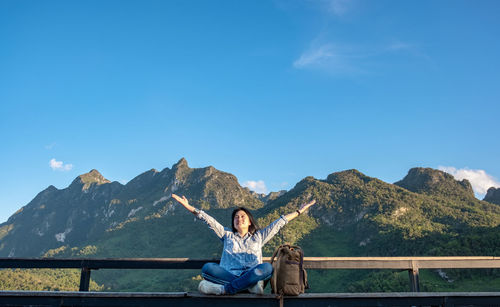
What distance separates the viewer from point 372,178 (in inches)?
3775

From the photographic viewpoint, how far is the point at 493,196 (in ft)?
327

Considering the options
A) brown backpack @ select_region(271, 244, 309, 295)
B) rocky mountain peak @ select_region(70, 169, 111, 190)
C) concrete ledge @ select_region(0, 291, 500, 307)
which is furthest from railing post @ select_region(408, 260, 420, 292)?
rocky mountain peak @ select_region(70, 169, 111, 190)

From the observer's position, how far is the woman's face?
394 centimetres

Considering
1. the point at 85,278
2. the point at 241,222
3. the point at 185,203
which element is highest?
the point at 185,203

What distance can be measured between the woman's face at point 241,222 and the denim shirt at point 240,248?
74 millimetres

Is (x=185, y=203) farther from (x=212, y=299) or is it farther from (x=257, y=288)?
(x=212, y=299)

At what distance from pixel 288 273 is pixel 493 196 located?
395 ft

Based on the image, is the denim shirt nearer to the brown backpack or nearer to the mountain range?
the brown backpack

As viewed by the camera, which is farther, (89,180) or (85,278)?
(89,180)

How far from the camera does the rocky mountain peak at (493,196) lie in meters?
97.5

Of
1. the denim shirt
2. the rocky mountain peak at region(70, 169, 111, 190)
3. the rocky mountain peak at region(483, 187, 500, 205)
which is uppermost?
the rocky mountain peak at region(70, 169, 111, 190)

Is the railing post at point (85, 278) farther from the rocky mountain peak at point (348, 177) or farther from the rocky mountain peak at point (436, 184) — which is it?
the rocky mountain peak at point (436, 184)

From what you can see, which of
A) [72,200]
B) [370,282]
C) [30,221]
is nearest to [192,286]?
[370,282]

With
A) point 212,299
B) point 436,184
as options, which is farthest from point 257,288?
point 436,184
